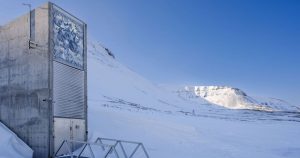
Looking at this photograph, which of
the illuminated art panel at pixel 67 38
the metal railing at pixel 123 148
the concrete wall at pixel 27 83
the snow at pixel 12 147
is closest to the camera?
the metal railing at pixel 123 148

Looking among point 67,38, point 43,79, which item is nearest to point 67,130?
point 43,79

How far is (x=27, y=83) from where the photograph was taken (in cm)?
1642

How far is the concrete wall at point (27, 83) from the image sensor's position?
15648 mm

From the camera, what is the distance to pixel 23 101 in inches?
651

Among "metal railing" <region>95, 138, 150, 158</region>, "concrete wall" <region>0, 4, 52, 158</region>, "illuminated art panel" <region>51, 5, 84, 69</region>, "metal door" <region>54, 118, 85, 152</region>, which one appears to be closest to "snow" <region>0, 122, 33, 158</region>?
"concrete wall" <region>0, 4, 52, 158</region>

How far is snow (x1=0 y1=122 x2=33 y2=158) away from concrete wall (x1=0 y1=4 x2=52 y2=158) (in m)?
0.30

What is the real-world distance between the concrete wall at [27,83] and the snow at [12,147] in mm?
297

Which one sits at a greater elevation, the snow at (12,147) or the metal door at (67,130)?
the metal door at (67,130)

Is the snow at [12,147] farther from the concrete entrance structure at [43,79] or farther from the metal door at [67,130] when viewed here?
the metal door at [67,130]

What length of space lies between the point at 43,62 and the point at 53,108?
7.40ft

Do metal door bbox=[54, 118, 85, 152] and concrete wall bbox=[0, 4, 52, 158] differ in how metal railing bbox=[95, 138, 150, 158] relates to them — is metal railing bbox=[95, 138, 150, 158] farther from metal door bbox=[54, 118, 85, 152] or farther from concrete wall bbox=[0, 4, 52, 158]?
concrete wall bbox=[0, 4, 52, 158]

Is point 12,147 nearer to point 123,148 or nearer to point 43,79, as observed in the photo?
point 43,79

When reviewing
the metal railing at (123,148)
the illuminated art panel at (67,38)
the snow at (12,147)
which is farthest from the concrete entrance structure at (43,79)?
the metal railing at (123,148)

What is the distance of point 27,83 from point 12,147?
10.3ft
